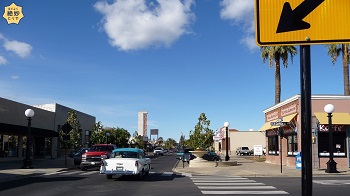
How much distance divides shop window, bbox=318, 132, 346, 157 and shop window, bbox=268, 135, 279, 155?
22.5ft

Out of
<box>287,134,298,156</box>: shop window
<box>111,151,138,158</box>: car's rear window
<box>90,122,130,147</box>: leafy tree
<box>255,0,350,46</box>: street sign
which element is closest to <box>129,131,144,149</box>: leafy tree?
<box>90,122,130,147</box>: leafy tree

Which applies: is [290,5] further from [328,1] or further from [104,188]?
[104,188]

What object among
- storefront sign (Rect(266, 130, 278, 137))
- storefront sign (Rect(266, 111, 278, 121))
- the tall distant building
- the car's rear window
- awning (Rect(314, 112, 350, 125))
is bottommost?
the car's rear window

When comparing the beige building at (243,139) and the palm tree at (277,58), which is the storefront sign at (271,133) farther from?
the beige building at (243,139)

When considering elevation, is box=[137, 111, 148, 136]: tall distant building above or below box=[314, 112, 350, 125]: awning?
above

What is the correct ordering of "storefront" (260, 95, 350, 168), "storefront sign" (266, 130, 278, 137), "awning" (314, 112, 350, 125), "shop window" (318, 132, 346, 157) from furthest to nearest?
"storefront sign" (266, 130, 278, 137)
"shop window" (318, 132, 346, 157)
"storefront" (260, 95, 350, 168)
"awning" (314, 112, 350, 125)

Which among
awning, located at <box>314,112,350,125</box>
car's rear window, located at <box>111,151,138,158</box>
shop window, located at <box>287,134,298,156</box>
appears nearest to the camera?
car's rear window, located at <box>111,151,138,158</box>

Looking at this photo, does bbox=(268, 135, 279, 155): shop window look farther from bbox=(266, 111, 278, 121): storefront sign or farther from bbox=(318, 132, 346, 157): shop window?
bbox=(318, 132, 346, 157): shop window

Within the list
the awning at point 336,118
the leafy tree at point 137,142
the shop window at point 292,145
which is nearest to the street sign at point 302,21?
the awning at point 336,118

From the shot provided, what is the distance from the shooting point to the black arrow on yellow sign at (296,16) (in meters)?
2.66

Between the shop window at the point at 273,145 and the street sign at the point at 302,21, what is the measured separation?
33295 mm

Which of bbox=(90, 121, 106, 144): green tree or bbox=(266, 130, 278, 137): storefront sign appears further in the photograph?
bbox=(90, 121, 106, 144): green tree

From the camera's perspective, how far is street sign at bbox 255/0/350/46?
263 centimetres

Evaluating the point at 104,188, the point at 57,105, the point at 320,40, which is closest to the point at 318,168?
the point at 104,188
